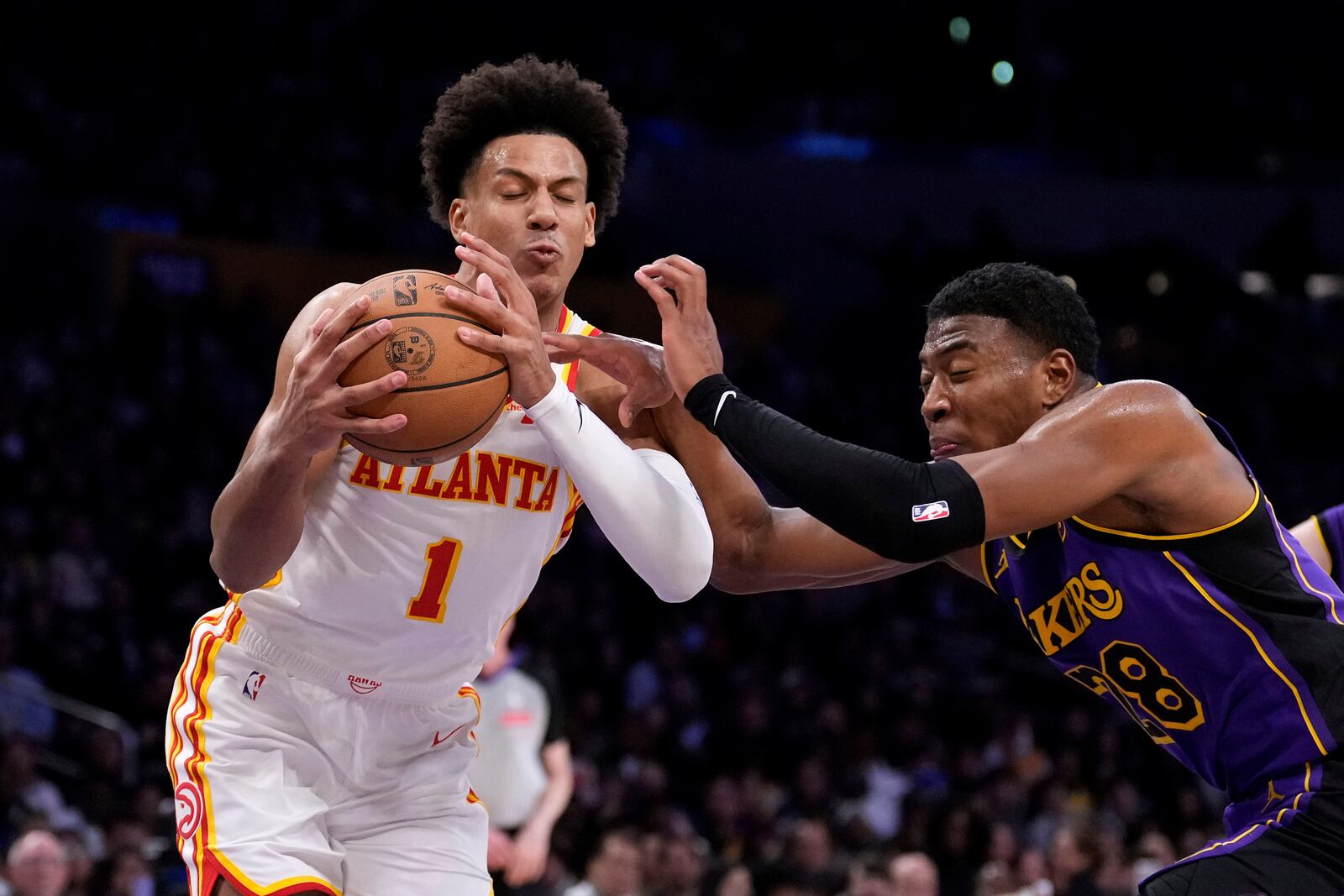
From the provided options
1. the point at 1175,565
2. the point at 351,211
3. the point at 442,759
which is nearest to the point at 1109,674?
the point at 1175,565

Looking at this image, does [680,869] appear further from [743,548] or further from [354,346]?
[354,346]

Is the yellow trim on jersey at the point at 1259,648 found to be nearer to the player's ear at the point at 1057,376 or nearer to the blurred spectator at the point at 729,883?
the player's ear at the point at 1057,376

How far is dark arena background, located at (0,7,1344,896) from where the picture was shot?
32.2 feet

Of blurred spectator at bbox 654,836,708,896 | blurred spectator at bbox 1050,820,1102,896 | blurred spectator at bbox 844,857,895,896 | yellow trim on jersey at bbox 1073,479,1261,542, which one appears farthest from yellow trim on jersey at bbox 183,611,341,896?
blurred spectator at bbox 1050,820,1102,896

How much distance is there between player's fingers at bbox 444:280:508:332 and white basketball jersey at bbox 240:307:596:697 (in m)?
0.43

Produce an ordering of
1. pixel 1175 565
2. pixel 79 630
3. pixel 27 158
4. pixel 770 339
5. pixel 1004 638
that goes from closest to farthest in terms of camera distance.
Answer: pixel 1175 565
pixel 79 630
pixel 27 158
pixel 1004 638
pixel 770 339

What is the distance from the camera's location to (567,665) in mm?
11883

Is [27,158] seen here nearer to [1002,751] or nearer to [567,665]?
[567,665]

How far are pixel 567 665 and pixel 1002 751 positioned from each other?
11.7 feet

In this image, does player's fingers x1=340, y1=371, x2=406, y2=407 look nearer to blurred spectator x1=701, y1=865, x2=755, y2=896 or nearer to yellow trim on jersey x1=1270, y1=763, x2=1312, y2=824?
yellow trim on jersey x1=1270, y1=763, x2=1312, y2=824

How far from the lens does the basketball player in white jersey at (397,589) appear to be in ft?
10.4

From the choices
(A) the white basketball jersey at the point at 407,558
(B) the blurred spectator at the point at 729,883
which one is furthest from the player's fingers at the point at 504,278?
(B) the blurred spectator at the point at 729,883

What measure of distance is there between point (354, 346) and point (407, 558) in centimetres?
67

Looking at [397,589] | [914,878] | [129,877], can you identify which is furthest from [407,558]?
[914,878]
